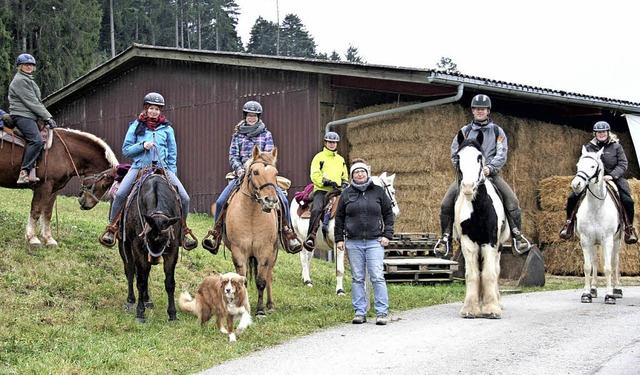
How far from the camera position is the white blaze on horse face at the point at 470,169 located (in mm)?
10188

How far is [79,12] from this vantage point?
46.8 m

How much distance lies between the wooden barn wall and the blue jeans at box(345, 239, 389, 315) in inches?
406

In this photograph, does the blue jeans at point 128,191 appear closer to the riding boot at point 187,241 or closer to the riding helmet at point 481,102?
the riding boot at point 187,241

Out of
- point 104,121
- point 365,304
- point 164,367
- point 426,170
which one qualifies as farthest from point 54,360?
point 104,121

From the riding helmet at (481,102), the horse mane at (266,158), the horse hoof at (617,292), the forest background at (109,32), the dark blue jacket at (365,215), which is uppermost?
the forest background at (109,32)

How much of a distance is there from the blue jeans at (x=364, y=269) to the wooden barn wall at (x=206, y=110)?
10319 millimetres

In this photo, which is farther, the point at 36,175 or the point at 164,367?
the point at 36,175

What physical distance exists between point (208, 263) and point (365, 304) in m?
5.03

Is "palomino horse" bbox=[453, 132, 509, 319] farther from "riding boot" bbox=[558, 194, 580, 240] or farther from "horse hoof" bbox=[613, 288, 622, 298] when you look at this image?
"horse hoof" bbox=[613, 288, 622, 298]

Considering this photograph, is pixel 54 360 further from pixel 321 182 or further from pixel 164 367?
pixel 321 182

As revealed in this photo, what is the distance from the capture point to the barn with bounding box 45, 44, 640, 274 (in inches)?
734

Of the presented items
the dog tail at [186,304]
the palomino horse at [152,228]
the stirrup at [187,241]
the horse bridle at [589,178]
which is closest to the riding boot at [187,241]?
the stirrup at [187,241]

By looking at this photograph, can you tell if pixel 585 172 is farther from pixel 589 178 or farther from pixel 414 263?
pixel 414 263

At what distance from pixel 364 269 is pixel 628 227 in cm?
557
